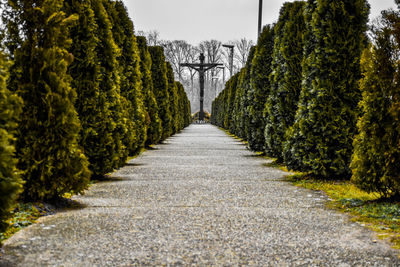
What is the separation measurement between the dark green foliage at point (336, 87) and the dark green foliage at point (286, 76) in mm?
1865

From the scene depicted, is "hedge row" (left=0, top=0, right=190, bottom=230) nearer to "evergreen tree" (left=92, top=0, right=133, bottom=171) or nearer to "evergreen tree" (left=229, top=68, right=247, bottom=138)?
"evergreen tree" (left=92, top=0, right=133, bottom=171)

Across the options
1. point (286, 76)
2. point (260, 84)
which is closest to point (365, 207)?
point (286, 76)

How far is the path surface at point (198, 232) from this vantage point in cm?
333

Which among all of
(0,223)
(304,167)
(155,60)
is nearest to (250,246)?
(0,223)

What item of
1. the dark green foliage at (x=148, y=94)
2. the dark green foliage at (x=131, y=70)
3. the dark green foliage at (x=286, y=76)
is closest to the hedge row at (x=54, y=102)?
the dark green foliage at (x=131, y=70)

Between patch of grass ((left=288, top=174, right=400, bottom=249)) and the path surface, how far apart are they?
19cm

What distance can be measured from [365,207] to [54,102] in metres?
4.09

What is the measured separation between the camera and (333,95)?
7012 mm

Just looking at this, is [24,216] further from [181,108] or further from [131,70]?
[181,108]

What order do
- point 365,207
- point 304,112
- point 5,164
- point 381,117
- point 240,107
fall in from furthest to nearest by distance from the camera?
point 240,107 → point 304,112 → point 365,207 → point 381,117 → point 5,164

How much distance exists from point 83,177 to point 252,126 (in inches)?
315

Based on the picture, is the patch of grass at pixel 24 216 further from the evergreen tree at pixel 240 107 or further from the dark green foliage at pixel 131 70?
the evergreen tree at pixel 240 107

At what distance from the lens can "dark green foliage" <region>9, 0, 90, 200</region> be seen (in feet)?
15.4

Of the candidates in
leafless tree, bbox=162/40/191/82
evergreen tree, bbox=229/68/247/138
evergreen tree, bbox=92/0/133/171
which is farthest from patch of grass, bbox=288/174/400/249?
leafless tree, bbox=162/40/191/82
